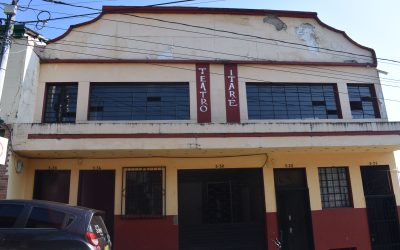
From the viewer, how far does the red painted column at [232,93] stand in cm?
1272

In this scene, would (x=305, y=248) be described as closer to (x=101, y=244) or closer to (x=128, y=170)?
(x=128, y=170)

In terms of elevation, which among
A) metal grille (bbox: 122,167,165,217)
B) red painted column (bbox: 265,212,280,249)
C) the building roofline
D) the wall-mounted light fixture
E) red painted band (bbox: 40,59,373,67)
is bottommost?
red painted column (bbox: 265,212,280,249)

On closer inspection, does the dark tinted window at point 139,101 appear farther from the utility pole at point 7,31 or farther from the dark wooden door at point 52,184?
the utility pole at point 7,31

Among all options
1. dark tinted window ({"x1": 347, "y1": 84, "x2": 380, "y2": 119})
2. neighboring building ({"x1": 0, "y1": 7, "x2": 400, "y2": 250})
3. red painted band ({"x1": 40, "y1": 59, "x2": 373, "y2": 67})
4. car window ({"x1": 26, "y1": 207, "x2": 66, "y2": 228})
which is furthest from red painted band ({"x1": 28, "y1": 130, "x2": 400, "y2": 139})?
car window ({"x1": 26, "y1": 207, "x2": 66, "y2": 228})

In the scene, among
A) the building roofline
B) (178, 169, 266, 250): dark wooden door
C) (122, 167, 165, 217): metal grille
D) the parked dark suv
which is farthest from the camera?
the building roofline

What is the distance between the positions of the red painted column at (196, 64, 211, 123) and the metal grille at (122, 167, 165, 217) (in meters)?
2.19

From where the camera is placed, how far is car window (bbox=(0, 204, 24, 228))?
256 inches

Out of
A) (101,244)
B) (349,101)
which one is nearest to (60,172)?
(101,244)

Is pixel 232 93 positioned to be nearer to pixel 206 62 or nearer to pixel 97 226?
pixel 206 62

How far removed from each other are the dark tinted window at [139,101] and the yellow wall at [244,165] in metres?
1.53

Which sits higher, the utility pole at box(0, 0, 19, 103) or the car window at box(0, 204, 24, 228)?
the utility pole at box(0, 0, 19, 103)

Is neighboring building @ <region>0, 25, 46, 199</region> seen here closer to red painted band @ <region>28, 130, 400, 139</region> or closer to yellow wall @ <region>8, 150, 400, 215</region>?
red painted band @ <region>28, 130, 400, 139</region>

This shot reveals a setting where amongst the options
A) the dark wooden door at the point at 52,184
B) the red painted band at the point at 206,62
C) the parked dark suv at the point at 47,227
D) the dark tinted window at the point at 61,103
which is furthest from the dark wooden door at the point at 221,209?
the parked dark suv at the point at 47,227

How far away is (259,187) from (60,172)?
6448mm
